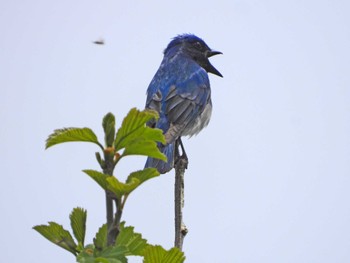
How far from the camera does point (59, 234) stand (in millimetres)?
2119

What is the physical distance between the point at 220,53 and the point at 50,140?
986 centimetres

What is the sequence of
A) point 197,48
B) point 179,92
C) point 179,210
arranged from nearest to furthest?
point 179,210, point 179,92, point 197,48

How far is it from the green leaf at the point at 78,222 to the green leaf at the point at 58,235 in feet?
0.10

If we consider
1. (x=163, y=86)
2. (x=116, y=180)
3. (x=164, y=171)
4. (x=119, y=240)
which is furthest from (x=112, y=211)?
(x=163, y=86)

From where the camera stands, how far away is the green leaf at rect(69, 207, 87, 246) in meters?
2.14

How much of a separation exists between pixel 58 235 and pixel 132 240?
9.7 inches

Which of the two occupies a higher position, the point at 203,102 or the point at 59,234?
the point at 203,102

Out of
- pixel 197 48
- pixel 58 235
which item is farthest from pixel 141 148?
pixel 197 48

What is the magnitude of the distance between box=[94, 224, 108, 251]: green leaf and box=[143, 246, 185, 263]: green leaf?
0.47ft

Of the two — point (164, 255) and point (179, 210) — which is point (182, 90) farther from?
point (164, 255)

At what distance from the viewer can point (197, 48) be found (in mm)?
11547

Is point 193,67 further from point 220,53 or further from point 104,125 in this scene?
point 104,125

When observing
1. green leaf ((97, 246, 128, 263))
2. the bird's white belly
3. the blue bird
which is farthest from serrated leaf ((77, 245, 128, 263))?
the bird's white belly

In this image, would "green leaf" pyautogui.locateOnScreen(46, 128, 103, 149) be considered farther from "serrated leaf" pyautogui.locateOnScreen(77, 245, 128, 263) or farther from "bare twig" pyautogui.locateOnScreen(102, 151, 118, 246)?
"serrated leaf" pyautogui.locateOnScreen(77, 245, 128, 263)
